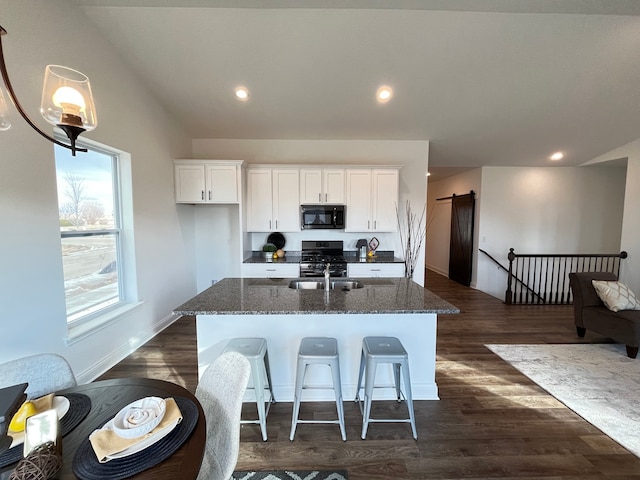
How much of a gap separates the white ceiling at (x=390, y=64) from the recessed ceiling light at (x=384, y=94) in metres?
0.11

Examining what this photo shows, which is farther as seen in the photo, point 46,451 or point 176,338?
point 176,338

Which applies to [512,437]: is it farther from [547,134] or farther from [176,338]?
[547,134]

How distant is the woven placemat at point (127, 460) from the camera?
32.7 inches

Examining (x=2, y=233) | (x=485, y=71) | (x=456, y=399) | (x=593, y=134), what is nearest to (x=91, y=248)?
(x=2, y=233)

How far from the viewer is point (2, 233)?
75.2 inches

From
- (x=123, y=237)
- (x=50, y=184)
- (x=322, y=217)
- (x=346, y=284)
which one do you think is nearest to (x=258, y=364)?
(x=346, y=284)

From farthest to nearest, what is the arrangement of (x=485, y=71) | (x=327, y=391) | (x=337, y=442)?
1. (x=485, y=71)
2. (x=327, y=391)
3. (x=337, y=442)

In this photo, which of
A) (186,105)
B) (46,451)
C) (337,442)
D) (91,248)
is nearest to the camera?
(46,451)

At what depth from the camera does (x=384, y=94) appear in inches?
140

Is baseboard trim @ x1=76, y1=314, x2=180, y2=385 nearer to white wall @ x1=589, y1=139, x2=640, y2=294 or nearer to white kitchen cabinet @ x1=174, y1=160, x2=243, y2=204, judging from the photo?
white kitchen cabinet @ x1=174, y1=160, x2=243, y2=204

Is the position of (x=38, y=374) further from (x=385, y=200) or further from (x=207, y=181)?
(x=385, y=200)

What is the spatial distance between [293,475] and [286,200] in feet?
11.3

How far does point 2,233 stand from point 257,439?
2269 millimetres

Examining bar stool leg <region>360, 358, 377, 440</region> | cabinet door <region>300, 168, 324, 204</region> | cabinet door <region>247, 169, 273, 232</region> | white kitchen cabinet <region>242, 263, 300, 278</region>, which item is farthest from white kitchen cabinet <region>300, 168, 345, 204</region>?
bar stool leg <region>360, 358, 377, 440</region>
